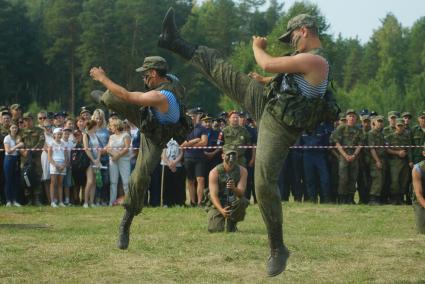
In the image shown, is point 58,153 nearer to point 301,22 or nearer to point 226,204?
point 226,204

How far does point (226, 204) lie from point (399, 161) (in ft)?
21.8

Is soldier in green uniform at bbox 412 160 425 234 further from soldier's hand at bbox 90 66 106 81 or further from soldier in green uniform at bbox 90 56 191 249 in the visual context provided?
soldier's hand at bbox 90 66 106 81

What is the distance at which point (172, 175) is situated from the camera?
17234 millimetres

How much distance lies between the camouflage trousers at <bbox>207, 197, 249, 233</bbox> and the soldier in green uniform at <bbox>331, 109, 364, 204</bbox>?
5.74 m

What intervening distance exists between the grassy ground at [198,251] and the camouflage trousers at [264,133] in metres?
1.04

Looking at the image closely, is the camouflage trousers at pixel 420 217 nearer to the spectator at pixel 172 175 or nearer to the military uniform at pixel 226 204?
the military uniform at pixel 226 204

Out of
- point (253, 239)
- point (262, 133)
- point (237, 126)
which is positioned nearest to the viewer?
point (262, 133)

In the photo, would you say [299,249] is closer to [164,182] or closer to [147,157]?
[147,157]

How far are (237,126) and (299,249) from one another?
281 inches

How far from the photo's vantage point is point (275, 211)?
7.79 meters

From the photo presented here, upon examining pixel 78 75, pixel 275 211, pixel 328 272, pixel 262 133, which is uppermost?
pixel 78 75

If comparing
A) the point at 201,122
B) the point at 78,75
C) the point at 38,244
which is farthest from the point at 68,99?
the point at 38,244

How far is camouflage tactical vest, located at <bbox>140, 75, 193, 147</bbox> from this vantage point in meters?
8.88

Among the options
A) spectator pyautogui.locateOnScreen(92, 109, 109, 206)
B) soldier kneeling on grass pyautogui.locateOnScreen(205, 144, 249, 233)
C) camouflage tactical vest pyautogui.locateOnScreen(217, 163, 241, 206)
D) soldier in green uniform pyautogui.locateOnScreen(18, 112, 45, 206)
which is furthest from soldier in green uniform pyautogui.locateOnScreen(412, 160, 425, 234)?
soldier in green uniform pyautogui.locateOnScreen(18, 112, 45, 206)
